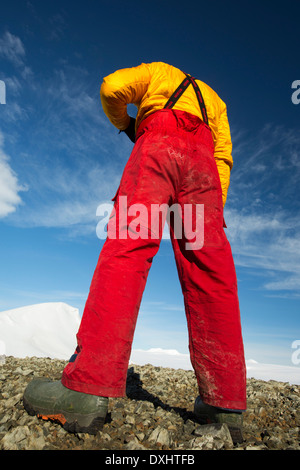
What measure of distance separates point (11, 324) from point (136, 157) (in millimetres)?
14543

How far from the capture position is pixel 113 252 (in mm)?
2160

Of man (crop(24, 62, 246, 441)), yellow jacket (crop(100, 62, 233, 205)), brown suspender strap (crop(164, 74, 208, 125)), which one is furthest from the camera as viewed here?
brown suspender strap (crop(164, 74, 208, 125))

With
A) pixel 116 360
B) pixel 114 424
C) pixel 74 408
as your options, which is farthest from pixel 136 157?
pixel 114 424

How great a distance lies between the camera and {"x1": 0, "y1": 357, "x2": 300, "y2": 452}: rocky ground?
185cm

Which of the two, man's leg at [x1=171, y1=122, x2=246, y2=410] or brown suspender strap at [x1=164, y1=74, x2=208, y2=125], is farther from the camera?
brown suspender strap at [x1=164, y1=74, x2=208, y2=125]

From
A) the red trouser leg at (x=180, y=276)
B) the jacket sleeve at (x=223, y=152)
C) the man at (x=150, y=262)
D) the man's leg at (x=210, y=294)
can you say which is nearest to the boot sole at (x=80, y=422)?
the man at (x=150, y=262)

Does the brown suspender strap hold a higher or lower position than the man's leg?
higher

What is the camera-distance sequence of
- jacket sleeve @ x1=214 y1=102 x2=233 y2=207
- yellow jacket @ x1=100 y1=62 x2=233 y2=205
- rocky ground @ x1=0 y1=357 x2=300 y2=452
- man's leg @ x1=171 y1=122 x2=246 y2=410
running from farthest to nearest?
jacket sleeve @ x1=214 y1=102 x2=233 y2=207
yellow jacket @ x1=100 y1=62 x2=233 y2=205
man's leg @ x1=171 y1=122 x2=246 y2=410
rocky ground @ x1=0 y1=357 x2=300 y2=452

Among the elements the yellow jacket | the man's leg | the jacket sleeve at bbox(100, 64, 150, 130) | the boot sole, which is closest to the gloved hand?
the yellow jacket

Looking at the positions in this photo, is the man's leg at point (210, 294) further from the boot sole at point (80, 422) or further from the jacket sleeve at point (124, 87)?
the boot sole at point (80, 422)

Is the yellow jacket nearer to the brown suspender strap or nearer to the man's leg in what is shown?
the brown suspender strap

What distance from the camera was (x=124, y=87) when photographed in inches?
98.3

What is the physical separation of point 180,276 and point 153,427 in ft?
4.00

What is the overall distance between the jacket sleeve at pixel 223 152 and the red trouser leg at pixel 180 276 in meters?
0.49
